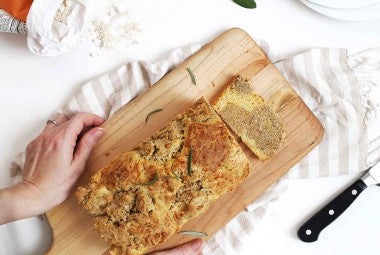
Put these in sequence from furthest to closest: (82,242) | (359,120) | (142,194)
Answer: (359,120) → (82,242) → (142,194)

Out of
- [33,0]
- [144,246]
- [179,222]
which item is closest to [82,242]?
[144,246]

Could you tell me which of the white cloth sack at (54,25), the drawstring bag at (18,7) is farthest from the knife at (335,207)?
the drawstring bag at (18,7)

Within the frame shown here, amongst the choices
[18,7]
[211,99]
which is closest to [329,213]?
[211,99]

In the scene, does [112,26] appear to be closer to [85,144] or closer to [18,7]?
[18,7]

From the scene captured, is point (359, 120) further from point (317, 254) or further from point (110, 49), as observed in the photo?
point (110, 49)

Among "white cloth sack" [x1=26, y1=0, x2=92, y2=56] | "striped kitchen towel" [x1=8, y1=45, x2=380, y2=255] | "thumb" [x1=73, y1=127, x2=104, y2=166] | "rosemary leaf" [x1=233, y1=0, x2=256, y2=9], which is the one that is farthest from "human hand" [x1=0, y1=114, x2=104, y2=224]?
"rosemary leaf" [x1=233, y1=0, x2=256, y2=9]

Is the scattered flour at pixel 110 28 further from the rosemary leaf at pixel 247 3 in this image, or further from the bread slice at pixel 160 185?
the bread slice at pixel 160 185

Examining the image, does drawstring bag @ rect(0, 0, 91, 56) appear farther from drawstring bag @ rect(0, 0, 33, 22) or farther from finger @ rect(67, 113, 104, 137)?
finger @ rect(67, 113, 104, 137)
